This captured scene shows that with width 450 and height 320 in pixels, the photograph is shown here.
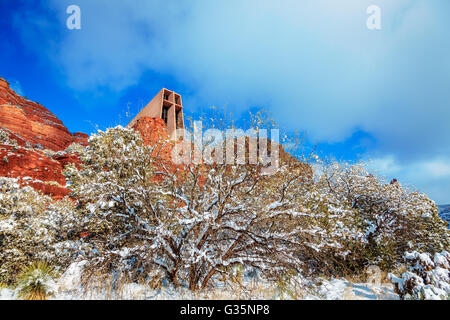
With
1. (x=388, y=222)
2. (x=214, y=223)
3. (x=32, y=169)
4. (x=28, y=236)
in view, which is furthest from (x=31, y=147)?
(x=388, y=222)

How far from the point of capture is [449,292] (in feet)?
15.2

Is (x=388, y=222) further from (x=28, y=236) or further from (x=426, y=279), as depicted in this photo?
(x=28, y=236)

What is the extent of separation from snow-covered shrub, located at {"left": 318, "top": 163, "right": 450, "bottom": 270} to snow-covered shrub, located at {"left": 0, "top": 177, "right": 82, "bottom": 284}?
1060cm

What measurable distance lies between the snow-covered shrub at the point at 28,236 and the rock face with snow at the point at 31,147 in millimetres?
4604

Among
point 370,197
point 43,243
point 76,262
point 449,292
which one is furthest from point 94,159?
point 370,197

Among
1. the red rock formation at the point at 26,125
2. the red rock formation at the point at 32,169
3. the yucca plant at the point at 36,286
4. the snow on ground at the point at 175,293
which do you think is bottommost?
the snow on ground at the point at 175,293

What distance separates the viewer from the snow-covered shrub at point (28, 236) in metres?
6.41

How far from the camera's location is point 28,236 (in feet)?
22.6

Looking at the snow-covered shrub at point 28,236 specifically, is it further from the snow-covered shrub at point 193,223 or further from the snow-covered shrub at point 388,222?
the snow-covered shrub at point 388,222

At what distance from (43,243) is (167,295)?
510 cm

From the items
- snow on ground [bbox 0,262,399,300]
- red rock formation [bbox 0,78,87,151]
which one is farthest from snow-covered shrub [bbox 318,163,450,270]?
red rock formation [bbox 0,78,87,151]

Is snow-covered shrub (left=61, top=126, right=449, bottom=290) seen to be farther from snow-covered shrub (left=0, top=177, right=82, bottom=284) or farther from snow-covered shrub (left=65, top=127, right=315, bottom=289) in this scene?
snow-covered shrub (left=0, top=177, right=82, bottom=284)

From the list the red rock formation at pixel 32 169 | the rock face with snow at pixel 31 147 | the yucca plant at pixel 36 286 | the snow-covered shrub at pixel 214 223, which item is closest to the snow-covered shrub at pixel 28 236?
the snow-covered shrub at pixel 214 223

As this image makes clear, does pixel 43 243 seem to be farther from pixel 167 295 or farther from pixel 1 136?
pixel 1 136
